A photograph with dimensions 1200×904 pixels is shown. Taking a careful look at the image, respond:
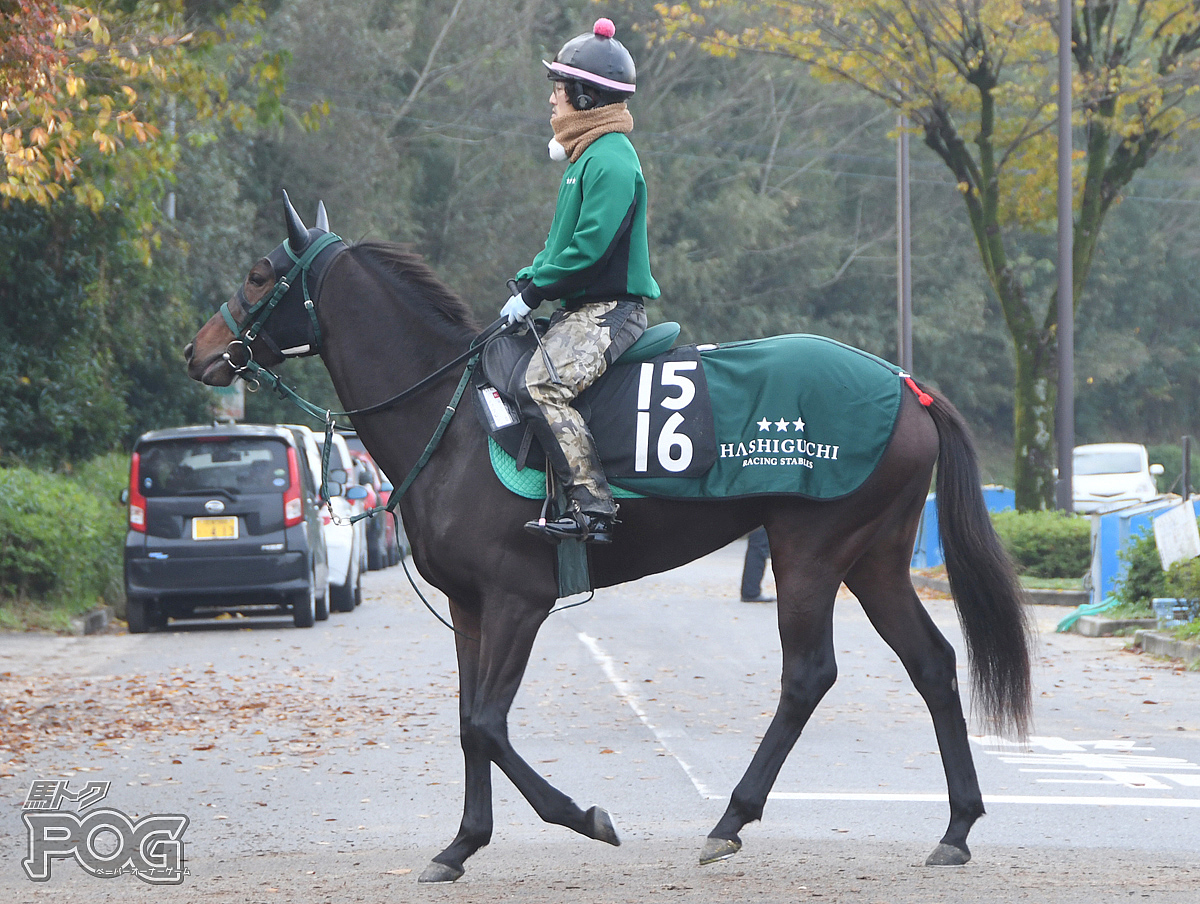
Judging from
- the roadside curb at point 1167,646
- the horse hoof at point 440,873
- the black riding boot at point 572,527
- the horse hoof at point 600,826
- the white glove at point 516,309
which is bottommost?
the roadside curb at point 1167,646

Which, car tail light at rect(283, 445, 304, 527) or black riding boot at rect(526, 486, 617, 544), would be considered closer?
black riding boot at rect(526, 486, 617, 544)

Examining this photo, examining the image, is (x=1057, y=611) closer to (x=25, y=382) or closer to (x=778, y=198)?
(x=25, y=382)

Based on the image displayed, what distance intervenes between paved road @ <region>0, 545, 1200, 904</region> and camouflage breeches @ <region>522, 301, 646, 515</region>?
139cm

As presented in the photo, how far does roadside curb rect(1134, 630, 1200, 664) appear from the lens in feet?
42.8

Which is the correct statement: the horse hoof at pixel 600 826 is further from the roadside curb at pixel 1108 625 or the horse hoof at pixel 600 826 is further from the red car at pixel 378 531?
the red car at pixel 378 531

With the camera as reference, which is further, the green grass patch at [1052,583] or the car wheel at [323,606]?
the green grass patch at [1052,583]

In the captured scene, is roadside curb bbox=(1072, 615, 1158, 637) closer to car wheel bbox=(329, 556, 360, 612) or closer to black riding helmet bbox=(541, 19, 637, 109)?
car wheel bbox=(329, 556, 360, 612)

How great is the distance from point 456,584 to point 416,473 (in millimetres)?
458

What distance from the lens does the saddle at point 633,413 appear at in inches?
234

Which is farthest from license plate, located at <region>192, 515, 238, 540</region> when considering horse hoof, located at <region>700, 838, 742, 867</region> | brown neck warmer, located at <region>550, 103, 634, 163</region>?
horse hoof, located at <region>700, 838, 742, 867</region>

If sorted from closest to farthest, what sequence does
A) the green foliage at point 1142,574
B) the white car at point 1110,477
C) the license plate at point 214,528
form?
the green foliage at point 1142,574 → the license plate at point 214,528 → the white car at point 1110,477

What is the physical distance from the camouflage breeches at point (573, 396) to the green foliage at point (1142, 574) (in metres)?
10.6

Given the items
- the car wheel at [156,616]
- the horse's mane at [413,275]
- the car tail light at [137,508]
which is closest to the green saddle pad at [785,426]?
the horse's mane at [413,275]

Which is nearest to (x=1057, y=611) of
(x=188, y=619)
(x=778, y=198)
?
(x=188, y=619)
